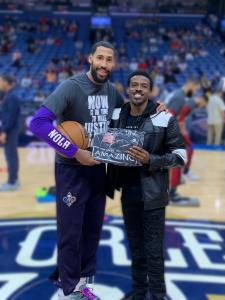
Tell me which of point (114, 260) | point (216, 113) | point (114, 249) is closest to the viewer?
point (114, 260)

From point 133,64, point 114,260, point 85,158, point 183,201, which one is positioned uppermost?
point 133,64

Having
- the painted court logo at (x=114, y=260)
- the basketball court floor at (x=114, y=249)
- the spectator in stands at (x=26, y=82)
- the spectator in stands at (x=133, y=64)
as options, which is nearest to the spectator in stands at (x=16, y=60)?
the spectator in stands at (x=26, y=82)

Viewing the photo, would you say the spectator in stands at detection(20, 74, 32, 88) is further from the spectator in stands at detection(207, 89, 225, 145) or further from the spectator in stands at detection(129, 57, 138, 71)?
the spectator in stands at detection(207, 89, 225, 145)

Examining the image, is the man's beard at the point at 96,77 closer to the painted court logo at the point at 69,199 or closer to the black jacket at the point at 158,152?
the black jacket at the point at 158,152

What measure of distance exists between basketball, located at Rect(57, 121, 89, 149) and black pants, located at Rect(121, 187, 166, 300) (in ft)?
1.32

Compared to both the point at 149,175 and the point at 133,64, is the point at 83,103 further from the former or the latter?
the point at 133,64

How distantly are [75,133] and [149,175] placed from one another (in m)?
0.53

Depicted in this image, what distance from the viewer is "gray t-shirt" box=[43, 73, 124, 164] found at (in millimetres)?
2916

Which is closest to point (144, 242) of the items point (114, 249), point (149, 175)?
point (149, 175)

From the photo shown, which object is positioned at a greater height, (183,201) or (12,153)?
(12,153)

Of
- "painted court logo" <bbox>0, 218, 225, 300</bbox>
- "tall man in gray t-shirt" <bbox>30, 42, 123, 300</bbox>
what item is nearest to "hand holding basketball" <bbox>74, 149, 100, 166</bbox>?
"tall man in gray t-shirt" <bbox>30, 42, 123, 300</bbox>

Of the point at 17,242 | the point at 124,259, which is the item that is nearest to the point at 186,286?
the point at 124,259

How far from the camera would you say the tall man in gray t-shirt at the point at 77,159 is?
2.88 metres

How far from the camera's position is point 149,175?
2943 mm
